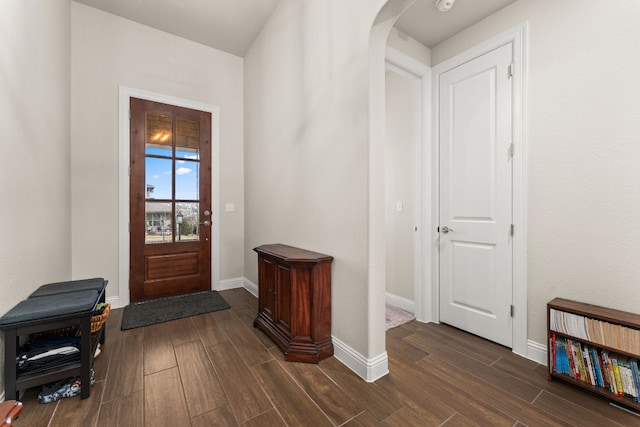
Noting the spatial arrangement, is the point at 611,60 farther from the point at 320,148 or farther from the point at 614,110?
the point at 320,148

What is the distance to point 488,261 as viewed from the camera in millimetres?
2256

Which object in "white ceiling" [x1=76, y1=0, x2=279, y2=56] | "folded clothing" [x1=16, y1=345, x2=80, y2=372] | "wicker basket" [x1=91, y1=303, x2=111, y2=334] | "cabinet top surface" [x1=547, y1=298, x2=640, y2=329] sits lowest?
"folded clothing" [x1=16, y1=345, x2=80, y2=372]

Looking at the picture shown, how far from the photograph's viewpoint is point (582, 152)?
1.76m

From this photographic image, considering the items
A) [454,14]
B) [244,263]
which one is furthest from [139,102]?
[454,14]

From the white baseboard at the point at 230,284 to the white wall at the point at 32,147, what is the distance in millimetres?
1573

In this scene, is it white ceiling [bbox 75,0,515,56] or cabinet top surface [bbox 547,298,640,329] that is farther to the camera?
white ceiling [bbox 75,0,515,56]

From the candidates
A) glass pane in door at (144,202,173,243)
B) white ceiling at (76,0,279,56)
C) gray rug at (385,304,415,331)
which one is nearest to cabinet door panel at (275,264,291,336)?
gray rug at (385,304,415,331)

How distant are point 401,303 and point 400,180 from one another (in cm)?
136

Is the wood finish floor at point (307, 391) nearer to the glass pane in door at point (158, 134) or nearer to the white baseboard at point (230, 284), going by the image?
the white baseboard at point (230, 284)

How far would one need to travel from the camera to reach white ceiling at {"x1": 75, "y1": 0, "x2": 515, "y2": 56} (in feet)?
7.14

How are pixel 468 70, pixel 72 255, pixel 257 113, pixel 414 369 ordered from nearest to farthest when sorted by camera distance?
1. pixel 414 369
2. pixel 468 70
3. pixel 72 255
4. pixel 257 113

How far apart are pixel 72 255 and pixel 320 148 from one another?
9.39 ft

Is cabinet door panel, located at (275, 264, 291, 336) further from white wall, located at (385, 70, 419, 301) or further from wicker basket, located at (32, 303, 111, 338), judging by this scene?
white wall, located at (385, 70, 419, 301)

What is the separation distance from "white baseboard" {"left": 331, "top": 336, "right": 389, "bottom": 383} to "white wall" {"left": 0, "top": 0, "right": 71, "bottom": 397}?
1971 millimetres
